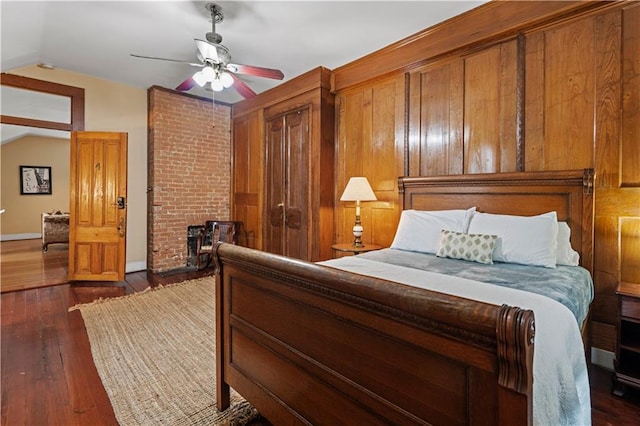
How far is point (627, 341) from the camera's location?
212 centimetres

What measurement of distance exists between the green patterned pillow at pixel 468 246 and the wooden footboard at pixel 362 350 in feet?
5.24

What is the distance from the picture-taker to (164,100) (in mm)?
5316

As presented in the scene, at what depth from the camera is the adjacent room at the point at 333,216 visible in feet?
3.95

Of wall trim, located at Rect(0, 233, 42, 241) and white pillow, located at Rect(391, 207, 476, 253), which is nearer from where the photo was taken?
Answer: white pillow, located at Rect(391, 207, 476, 253)

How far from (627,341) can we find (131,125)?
6335mm

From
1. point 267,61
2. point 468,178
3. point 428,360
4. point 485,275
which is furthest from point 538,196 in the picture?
point 267,61

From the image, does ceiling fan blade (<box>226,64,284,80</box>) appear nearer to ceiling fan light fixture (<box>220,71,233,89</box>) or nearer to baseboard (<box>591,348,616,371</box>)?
ceiling fan light fixture (<box>220,71,233,89</box>)

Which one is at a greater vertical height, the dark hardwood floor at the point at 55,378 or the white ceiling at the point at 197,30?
the white ceiling at the point at 197,30

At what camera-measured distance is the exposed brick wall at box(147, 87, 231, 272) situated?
5.30 meters

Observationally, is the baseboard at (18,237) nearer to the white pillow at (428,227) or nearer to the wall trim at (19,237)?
the wall trim at (19,237)

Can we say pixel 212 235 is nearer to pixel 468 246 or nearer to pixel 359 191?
pixel 359 191

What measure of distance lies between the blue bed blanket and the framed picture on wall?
996 centimetres

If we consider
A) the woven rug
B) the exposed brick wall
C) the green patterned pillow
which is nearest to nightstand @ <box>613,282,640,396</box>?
the green patterned pillow

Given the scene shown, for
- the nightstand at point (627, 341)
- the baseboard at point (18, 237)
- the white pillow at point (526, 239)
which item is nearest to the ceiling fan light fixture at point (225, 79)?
the white pillow at point (526, 239)
